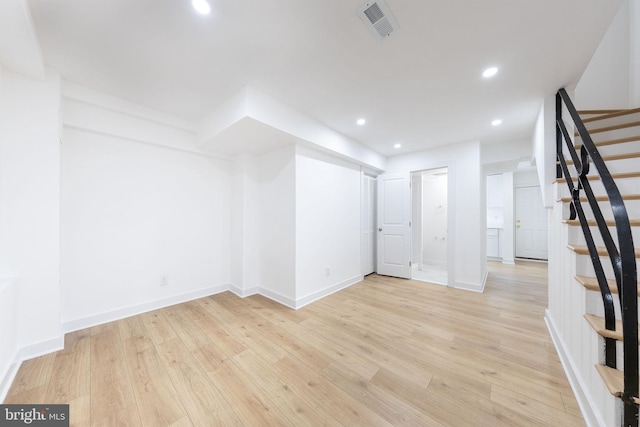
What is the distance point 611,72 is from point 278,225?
14.5ft

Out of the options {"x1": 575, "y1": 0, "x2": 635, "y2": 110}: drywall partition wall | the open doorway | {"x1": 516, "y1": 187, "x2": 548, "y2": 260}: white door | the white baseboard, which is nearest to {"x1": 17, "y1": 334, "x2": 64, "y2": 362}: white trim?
the white baseboard

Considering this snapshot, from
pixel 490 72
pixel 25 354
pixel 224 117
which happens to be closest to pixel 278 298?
pixel 25 354

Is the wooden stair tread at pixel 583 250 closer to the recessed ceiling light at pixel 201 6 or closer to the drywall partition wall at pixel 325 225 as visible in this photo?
the drywall partition wall at pixel 325 225

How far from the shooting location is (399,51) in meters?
1.79

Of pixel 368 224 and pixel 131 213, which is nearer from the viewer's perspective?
pixel 131 213

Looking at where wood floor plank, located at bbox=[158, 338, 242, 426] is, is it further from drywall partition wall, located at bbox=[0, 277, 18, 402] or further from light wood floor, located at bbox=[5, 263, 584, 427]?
drywall partition wall, located at bbox=[0, 277, 18, 402]

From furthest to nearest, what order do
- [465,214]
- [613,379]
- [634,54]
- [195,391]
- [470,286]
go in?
1. [465,214]
2. [470,286]
3. [634,54]
4. [195,391]
5. [613,379]

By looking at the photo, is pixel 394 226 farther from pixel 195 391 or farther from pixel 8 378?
pixel 8 378

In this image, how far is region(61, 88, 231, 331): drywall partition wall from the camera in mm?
2406

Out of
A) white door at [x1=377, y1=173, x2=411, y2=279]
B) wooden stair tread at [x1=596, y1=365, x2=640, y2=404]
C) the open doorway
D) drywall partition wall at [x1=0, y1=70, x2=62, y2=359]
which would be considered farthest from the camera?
the open doorway

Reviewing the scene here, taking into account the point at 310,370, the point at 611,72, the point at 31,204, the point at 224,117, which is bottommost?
the point at 310,370

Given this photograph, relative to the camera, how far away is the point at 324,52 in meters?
1.81

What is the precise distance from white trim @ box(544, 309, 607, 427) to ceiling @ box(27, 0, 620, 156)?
8.06 ft

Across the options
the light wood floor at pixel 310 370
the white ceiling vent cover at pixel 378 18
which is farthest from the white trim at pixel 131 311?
the white ceiling vent cover at pixel 378 18
